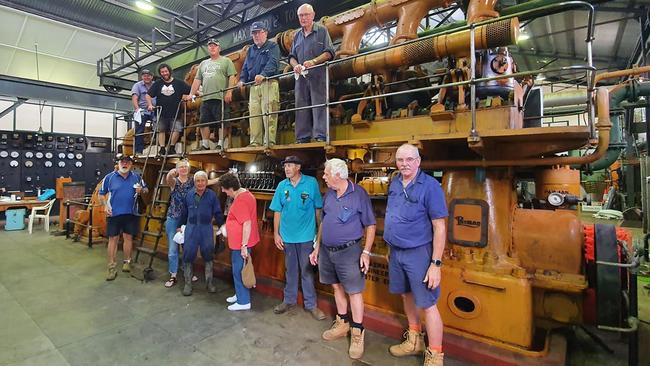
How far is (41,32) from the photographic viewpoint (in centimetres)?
1102

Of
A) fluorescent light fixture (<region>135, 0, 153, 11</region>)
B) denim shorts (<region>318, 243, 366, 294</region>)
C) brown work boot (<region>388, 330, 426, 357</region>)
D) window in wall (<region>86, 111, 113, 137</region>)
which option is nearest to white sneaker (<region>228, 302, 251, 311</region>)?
denim shorts (<region>318, 243, 366, 294</region>)

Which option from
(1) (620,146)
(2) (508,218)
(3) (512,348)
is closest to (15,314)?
(3) (512,348)

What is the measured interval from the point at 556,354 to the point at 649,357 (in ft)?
3.74

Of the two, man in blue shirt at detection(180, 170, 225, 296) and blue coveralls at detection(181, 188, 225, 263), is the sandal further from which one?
blue coveralls at detection(181, 188, 225, 263)

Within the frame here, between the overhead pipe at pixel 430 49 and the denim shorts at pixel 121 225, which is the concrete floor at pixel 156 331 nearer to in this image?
the denim shorts at pixel 121 225

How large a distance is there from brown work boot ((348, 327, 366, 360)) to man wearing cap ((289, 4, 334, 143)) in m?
2.02

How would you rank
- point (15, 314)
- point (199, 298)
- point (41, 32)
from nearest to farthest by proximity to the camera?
1. point (15, 314)
2. point (199, 298)
3. point (41, 32)

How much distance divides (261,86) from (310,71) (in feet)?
2.76

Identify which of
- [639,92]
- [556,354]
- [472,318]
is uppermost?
[639,92]

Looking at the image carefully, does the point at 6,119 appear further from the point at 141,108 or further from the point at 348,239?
the point at 348,239

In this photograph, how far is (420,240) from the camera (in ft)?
8.09

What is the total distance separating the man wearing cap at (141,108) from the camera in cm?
625

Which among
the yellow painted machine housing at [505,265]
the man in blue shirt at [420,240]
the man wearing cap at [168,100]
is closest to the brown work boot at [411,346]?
the man in blue shirt at [420,240]

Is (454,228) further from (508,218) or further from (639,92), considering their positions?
(639,92)
